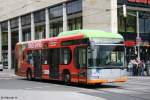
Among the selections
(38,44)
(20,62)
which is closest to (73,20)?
(20,62)

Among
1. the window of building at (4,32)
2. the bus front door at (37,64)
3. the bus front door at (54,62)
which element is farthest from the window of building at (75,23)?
the window of building at (4,32)

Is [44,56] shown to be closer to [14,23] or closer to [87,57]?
[87,57]

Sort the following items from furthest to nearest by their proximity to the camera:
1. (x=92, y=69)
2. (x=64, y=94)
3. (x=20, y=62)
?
1. (x=20, y=62)
2. (x=92, y=69)
3. (x=64, y=94)

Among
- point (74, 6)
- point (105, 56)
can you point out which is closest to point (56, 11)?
point (74, 6)

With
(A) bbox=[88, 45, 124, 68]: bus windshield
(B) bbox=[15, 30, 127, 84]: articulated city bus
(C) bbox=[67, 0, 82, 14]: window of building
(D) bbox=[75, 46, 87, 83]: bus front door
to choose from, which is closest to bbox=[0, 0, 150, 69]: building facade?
(C) bbox=[67, 0, 82, 14]: window of building

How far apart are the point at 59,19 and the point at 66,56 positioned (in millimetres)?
28369

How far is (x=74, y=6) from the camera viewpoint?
47469mm

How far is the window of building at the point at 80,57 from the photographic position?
2054 cm

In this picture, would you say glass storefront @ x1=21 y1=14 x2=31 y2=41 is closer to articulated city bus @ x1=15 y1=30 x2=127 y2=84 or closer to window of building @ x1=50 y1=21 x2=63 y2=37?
window of building @ x1=50 y1=21 x2=63 y2=37

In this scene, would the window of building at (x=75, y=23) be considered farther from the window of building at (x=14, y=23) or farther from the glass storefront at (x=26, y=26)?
the window of building at (x=14, y=23)

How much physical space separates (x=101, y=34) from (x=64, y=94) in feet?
58.5

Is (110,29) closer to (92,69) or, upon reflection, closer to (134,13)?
(134,13)

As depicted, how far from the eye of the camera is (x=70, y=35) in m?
22.5

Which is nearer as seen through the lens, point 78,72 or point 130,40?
point 78,72
